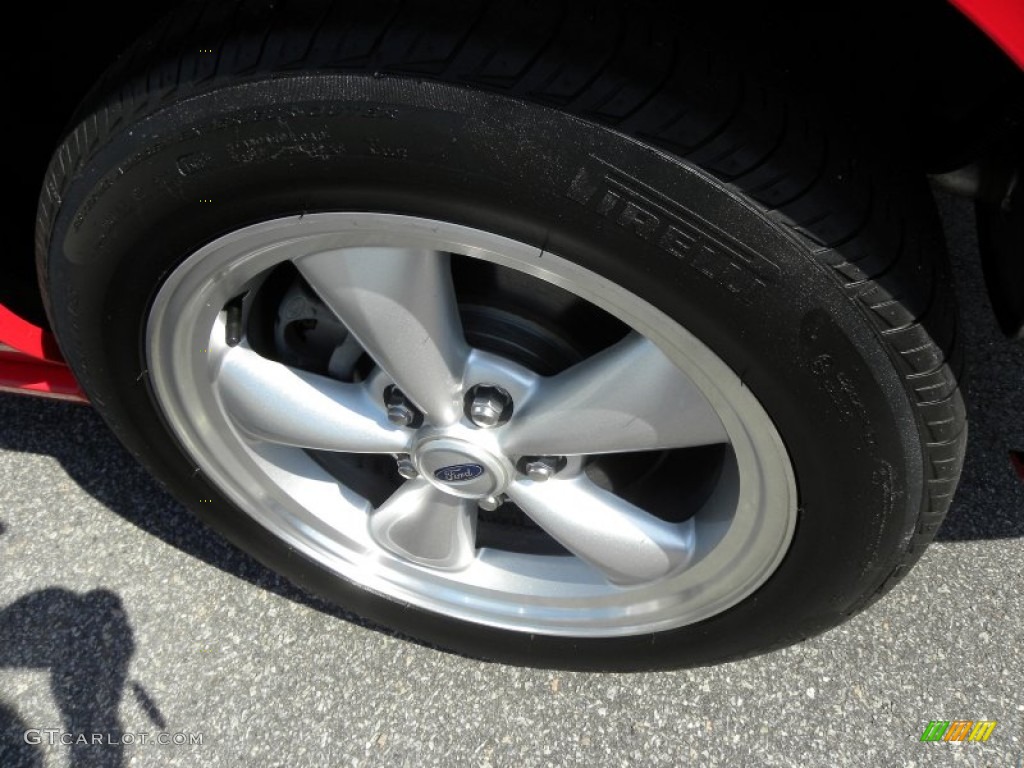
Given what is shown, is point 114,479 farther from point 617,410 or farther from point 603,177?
point 603,177

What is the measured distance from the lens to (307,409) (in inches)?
51.3

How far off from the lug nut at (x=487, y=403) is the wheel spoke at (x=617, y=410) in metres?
0.03

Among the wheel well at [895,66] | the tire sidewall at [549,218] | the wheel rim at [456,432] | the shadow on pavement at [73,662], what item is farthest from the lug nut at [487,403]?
the shadow on pavement at [73,662]

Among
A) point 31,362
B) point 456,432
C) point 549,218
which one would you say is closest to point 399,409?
→ point 456,432

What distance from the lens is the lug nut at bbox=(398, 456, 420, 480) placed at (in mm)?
1343

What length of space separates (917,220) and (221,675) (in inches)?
52.5

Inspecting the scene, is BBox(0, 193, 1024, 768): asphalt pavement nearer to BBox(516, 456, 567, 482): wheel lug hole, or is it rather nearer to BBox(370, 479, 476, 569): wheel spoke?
BBox(370, 479, 476, 569): wheel spoke

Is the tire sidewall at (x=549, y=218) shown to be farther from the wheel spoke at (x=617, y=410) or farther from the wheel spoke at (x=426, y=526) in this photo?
the wheel spoke at (x=426, y=526)

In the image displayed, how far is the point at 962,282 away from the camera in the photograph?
2.05 metres

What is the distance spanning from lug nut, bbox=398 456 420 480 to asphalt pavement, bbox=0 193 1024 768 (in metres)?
0.41

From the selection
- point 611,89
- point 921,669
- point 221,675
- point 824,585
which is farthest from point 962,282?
point 221,675

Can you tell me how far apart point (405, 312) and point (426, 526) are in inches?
17.6

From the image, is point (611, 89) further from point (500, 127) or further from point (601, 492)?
point (601, 492)

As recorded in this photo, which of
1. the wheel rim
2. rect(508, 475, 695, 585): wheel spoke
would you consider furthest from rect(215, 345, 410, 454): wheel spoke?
rect(508, 475, 695, 585): wheel spoke
